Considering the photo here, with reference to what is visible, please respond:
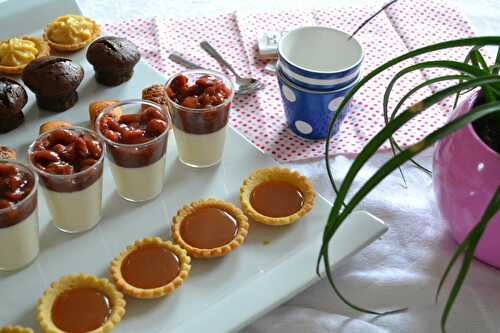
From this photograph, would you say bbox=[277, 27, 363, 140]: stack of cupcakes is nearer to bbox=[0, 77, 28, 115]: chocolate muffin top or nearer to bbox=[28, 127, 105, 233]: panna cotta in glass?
bbox=[28, 127, 105, 233]: panna cotta in glass

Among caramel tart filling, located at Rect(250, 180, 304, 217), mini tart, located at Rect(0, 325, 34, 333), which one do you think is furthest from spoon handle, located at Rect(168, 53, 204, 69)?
mini tart, located at Rect(0, 325, 34, 333)

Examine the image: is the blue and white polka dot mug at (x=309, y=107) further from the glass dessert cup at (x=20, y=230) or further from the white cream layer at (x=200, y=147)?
the glass dessert cup at (x=20, y=230)

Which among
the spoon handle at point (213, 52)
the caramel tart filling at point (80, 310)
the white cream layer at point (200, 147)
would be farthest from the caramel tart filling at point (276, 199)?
the spoon handle at point (213, 52)

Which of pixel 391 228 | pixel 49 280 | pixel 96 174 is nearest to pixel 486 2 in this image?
pixel 391 228

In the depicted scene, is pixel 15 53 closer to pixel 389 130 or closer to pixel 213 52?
pixel 213 52

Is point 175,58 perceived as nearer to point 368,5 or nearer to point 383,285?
point 368,5

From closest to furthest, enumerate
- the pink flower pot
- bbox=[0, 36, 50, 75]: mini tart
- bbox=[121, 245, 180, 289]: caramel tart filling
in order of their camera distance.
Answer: the pink flower pot
bbox=[121, 245, 180, 289]: caramel tart filling
bbox=[0, 36, 50, 75]: mini tart
